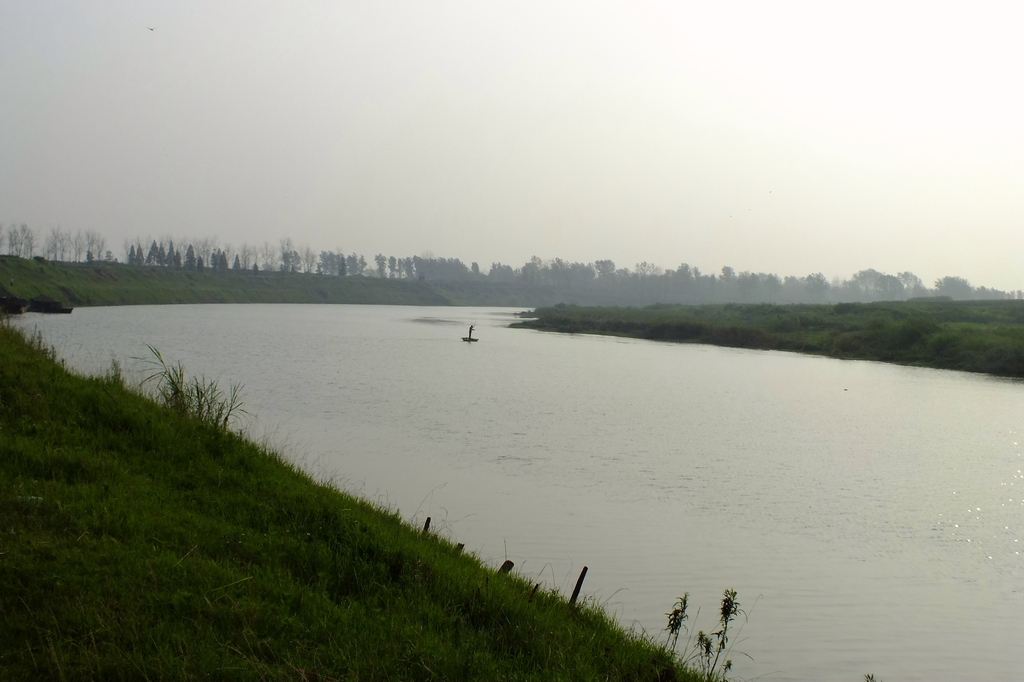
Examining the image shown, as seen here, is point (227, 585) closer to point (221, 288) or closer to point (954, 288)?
point (221, 288)

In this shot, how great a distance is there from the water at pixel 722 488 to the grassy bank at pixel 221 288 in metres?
42.5

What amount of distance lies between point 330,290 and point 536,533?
12268 cm

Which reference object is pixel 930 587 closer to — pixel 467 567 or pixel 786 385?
pixel 467 567

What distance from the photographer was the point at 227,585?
455 centimetres

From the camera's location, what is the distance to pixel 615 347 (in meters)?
44.5

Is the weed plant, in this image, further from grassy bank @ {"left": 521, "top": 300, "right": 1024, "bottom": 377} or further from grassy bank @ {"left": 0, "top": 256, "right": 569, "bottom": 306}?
grassy bank @ {"left": 0, "top": 256, "right": 569, "bottom": 306}

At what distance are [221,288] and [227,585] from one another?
10447 cm

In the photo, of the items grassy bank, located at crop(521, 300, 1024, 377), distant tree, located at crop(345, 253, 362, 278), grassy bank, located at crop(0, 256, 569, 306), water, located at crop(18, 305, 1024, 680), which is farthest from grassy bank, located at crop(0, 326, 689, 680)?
distant tree, located at crop(345, 253, 362, 278)

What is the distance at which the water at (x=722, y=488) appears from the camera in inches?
292

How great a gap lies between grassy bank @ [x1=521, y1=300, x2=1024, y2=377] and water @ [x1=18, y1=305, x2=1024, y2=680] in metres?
11.8

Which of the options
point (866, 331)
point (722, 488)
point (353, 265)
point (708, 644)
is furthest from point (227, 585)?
point (353, 265)

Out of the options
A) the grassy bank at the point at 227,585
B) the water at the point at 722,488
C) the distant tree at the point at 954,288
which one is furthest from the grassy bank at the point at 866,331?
the distant tree at the point at 954,288

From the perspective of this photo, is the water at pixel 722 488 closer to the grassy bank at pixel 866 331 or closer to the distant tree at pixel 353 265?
the grassy bank at pixel 866 331

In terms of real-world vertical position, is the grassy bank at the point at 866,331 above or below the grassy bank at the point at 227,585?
above
